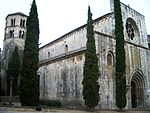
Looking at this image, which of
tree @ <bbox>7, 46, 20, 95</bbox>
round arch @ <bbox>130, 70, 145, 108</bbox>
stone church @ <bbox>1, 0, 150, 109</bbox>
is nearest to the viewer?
stone church @ <bbox>1, 0, 150, 109</bbox>

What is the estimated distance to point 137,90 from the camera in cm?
3161

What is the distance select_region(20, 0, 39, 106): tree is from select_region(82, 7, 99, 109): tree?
5.07 metres

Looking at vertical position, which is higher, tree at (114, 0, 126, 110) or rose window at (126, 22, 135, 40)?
rose window at (126, 22, 135, 40)

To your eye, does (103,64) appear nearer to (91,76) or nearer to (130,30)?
(91,76)

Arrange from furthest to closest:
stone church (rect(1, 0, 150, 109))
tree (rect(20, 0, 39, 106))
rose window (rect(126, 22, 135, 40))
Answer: rose window (rect(126, 22, 135, 40)), stone church (rect(1, 0, 150, 109)), tree (rect(20, 0, 39, 106))

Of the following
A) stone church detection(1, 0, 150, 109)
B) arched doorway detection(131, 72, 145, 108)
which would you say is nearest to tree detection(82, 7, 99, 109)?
stone church detection(1, 0, 150, 109)

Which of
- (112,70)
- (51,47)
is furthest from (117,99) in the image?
(51,47)

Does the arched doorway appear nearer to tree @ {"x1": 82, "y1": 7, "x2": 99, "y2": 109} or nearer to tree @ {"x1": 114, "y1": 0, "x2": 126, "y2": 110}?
tree @ {"x1": 114, "y1": 0, "x2": 126, "y2": 110}

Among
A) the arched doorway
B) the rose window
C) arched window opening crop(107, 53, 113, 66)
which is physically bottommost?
the arched doorway

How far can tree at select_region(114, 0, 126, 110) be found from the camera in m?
25.8

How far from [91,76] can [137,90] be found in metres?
11.0

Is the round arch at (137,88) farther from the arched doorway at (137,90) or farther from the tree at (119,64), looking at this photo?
the tree at (119,64)

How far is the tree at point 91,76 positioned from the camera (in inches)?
906

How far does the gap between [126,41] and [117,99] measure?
8436mm
